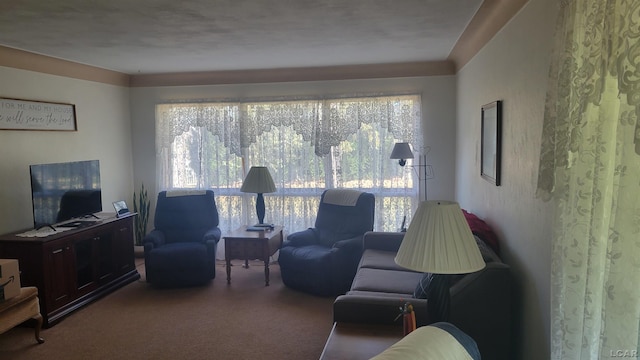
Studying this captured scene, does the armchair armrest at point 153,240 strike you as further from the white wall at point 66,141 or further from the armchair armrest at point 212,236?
the white wall at point 66,141

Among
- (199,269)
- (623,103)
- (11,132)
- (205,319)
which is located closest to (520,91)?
(623,103)

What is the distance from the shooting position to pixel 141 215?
19.2 feet

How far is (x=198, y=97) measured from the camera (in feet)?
18.8

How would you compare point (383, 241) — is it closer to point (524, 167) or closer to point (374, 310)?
point (374, 310)

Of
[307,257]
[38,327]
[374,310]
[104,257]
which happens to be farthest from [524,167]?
[104,257]

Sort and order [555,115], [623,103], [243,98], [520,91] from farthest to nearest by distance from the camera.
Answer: [243,98] < [520,91] < [555,115] < [623,103]

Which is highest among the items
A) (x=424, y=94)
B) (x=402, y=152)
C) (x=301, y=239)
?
(x=424, y=94)

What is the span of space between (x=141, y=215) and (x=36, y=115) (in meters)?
1.96

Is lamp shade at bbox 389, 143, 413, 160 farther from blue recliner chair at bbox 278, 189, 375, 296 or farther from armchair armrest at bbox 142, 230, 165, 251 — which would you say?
armchair armrest at bbox 142, 230, 165, 251

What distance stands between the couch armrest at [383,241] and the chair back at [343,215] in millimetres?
393

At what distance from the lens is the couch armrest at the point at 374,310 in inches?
96.7

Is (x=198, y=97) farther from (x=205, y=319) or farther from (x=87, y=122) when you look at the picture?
(x=205, y=319)

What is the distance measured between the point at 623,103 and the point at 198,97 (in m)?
5.26

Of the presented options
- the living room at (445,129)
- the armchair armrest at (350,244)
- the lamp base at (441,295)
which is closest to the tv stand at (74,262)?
the living room at (445,129)
